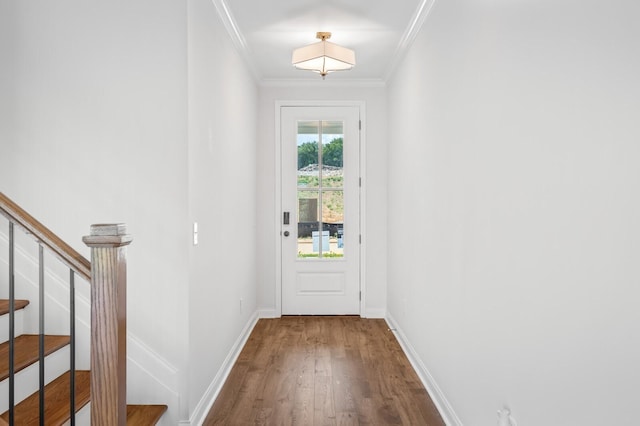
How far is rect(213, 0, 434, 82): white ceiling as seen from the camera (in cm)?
296

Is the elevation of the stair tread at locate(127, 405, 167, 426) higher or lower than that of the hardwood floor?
higher

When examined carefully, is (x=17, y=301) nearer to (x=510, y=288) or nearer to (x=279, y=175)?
(x=510, y=288)

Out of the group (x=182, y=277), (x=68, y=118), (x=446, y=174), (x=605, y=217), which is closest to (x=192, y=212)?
(x=182, y=277)

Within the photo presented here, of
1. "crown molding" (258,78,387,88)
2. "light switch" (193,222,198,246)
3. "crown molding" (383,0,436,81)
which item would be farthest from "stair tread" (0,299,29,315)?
"crown molding" (258,78,387,88)

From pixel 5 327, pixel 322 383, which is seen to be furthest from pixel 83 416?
pixel 322 383

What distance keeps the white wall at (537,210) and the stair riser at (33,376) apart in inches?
77.9

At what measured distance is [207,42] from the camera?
2.60m

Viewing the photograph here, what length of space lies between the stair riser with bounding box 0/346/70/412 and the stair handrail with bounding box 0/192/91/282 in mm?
720

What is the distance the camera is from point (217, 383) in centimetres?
283

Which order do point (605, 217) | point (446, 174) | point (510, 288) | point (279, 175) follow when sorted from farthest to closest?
point (279, 175) → point (446, 174) → point (510, 288) → point (605, 217)

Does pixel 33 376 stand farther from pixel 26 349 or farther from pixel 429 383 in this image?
pixel 429 383

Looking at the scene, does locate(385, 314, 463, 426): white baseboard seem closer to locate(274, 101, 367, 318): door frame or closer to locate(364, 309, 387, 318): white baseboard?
locate(364, 309, 387, 318): white baseboard

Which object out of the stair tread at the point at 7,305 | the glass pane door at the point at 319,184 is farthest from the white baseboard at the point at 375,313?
the stair tread at the point at 7,305

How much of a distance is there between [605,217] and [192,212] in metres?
1.82
